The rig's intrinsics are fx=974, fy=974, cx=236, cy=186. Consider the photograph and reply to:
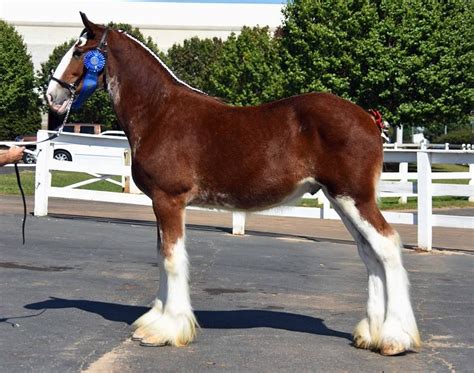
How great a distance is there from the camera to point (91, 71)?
798cm

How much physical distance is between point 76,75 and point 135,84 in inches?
19.5

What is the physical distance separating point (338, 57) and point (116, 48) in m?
38.4

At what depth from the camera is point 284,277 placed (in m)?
11.0

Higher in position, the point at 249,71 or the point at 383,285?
the point at 249,71

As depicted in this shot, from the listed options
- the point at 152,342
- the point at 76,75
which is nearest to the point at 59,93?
the point at 76,75

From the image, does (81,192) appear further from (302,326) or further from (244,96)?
(244,96)

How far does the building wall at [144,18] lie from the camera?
73.6 metres

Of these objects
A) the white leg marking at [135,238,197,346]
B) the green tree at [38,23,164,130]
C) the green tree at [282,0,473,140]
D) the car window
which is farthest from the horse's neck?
the green tree at [38,23,164,130]

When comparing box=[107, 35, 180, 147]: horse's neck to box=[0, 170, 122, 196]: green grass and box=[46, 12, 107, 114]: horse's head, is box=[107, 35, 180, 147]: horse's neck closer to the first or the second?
box=[46, 12, 107, 114]: horse's head

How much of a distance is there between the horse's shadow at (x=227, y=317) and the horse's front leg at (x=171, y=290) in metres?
0.73

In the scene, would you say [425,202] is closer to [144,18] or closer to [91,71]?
[91,71]

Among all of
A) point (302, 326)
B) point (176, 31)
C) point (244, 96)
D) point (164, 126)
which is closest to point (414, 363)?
point (302, 326)

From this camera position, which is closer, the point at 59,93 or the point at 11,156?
the point at 11,156

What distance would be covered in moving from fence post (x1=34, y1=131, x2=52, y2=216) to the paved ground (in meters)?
2.15
